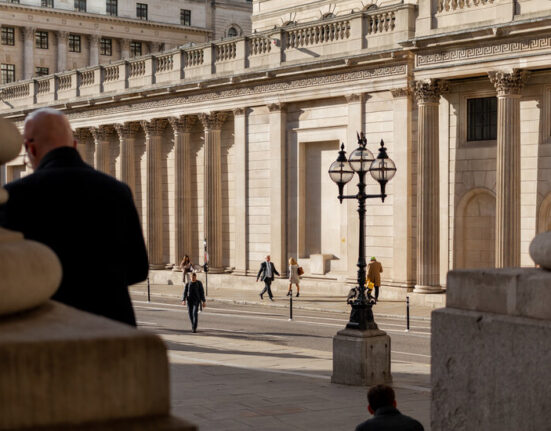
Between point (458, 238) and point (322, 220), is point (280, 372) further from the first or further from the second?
point (322, 220)

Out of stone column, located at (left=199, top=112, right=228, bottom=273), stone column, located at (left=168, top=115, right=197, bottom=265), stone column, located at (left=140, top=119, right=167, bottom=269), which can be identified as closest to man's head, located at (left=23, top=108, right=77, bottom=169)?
stone column, located at (left=199, top=112, right=228, bottom=273)

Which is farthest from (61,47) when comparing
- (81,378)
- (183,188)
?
(81,378)

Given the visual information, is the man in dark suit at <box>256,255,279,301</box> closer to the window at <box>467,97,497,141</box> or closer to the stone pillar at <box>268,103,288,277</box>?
the stone pillar at <box>268,103,288,277</box>

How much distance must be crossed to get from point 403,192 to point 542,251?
108ft

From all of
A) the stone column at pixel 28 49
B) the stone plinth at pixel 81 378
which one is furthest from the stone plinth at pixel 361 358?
the stone column at pixel 28 49

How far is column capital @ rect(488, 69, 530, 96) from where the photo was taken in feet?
114

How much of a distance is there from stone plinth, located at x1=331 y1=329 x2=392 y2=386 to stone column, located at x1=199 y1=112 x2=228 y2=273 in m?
29.7

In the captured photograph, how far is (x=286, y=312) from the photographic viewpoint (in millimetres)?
37312

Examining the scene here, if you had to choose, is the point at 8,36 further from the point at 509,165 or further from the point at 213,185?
the point at 509,165

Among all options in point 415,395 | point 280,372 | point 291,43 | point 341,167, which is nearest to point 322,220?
point 291,43

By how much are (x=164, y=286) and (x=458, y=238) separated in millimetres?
17832

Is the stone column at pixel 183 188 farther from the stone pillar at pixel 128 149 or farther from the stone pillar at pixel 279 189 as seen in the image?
the stone pillar at pixel 279 189

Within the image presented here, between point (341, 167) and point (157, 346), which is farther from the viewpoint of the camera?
point (341, 167)

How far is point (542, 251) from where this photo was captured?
6816mm
